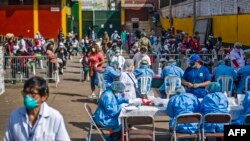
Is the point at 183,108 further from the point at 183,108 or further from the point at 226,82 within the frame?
the point at 226,82

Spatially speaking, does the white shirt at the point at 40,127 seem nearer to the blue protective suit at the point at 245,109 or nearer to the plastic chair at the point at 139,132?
the plastic chair at the point at 139,132

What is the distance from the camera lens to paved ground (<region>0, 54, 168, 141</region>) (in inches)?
477

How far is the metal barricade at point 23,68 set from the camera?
2006cm

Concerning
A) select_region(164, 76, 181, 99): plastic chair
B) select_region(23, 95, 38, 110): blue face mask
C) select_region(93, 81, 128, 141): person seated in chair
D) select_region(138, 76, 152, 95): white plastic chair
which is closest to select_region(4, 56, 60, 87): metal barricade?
select_region(138, 76, 152, 95): white plastic chair

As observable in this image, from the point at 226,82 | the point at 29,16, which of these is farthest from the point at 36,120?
the point at 29,16

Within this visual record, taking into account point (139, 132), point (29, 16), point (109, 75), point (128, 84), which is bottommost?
point (139, 132)

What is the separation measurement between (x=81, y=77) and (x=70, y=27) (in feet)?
86.0

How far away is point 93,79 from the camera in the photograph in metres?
17.1

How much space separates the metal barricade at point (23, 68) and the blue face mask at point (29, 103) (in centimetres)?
1504

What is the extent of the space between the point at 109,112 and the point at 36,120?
469 cm

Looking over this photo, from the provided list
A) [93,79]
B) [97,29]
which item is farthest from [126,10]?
Result: [93,79]

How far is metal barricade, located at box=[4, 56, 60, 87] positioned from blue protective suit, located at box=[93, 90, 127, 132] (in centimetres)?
1046

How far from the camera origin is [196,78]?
1186cm

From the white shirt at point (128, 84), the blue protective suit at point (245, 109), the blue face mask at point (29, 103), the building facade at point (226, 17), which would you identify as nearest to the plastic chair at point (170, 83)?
the white shirt at point (128, 84)
